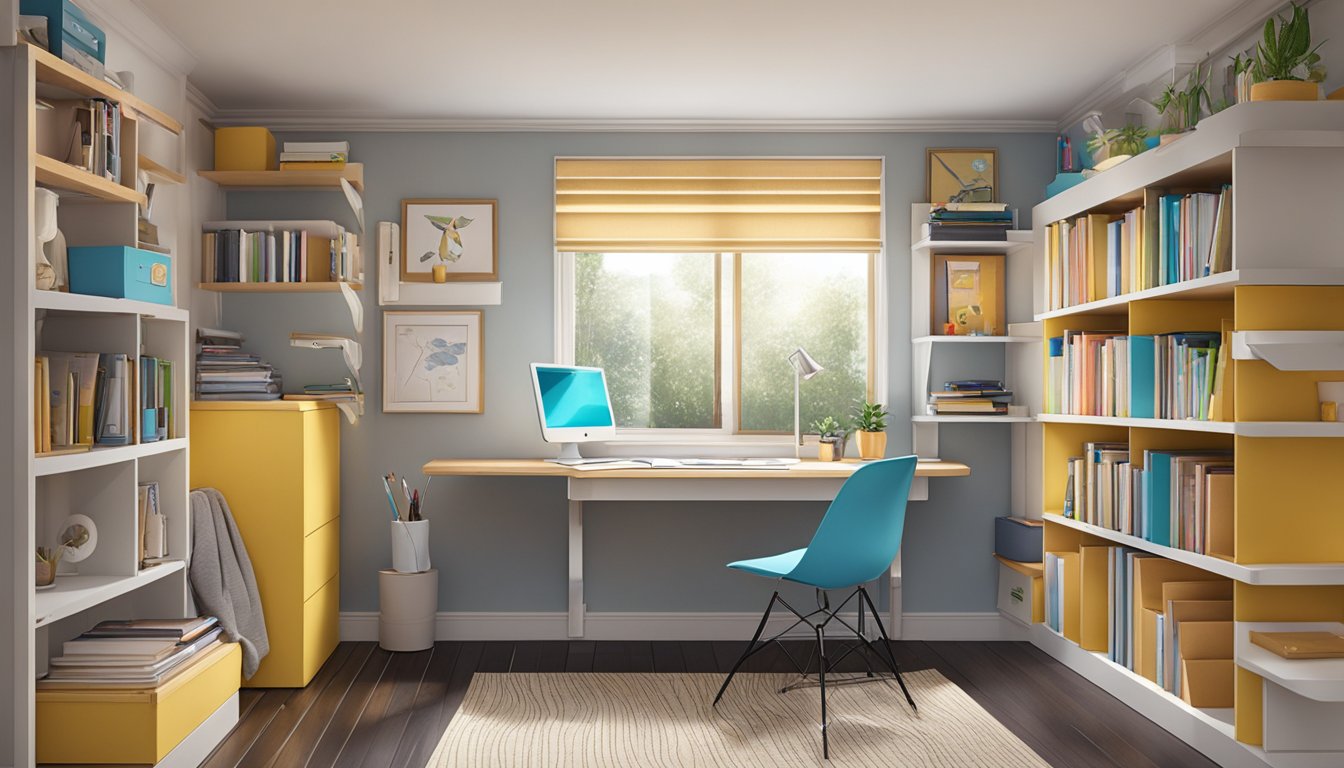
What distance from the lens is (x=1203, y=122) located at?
2836mm

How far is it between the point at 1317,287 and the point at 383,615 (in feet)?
11.8

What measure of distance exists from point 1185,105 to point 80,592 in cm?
374

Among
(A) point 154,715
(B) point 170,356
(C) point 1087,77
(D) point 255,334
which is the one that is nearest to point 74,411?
(B) point 170,356

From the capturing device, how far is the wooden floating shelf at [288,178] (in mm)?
3990

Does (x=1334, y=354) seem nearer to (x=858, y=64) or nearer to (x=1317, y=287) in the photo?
(x=1317, y=287)

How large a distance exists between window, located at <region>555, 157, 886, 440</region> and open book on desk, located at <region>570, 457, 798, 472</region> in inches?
11.3

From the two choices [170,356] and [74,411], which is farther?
[170,356]

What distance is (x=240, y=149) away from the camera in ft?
13.3

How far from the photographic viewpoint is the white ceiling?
124 inches

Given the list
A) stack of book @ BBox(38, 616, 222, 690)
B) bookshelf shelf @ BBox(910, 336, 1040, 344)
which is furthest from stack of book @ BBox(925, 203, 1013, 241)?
stack of book @ BBox(38, 616, 222, 690)

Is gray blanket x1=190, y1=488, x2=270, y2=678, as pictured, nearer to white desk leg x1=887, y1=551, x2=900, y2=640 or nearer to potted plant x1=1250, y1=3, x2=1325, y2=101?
white desk leg x1=887, y1=551, x2=900, y2=640

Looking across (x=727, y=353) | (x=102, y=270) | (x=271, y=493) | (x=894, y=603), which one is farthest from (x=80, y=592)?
(x=894, y=603)

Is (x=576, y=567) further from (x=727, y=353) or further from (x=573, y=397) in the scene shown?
(x=727, y=353)

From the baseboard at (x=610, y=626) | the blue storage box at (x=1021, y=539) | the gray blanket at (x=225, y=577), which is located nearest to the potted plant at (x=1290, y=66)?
the blue storage box at (x=1021, y=539)
